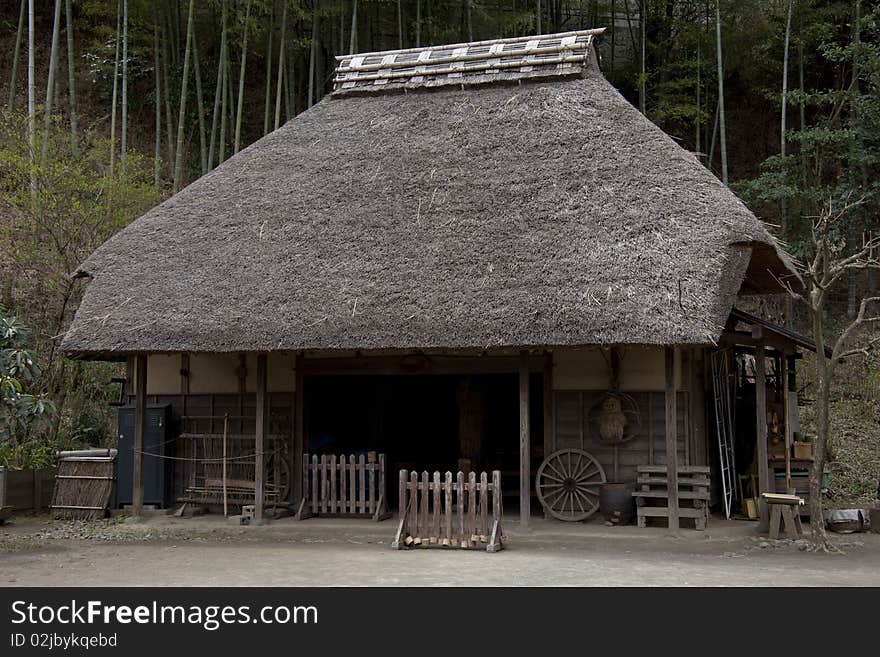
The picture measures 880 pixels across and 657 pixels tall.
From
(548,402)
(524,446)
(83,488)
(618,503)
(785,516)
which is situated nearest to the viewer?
(785,516)

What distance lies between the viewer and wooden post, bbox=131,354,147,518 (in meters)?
12.2

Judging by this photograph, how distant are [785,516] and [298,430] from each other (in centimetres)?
624

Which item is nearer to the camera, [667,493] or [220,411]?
[667,493]

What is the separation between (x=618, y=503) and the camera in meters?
11.3

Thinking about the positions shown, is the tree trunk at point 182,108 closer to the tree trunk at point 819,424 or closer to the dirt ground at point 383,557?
the dirt ground at point 383,557

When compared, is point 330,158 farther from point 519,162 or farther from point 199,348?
point 199,348

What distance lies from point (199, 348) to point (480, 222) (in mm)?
3766

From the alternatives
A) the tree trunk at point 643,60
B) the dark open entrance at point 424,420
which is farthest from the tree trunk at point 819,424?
the tree trunk at point 643,60

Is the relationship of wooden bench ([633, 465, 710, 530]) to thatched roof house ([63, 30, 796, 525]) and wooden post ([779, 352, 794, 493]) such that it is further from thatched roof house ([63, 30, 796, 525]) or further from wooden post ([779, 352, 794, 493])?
wooden post ([779, 352, 794, 493])

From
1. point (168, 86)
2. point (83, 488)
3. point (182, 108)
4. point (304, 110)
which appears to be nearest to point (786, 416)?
point (83, 488)

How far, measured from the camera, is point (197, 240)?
12.8 metres

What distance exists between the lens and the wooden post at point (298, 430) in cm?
1266

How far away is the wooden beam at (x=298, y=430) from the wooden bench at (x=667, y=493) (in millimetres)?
4468

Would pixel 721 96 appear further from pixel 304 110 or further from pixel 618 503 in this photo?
pixel 618 503
